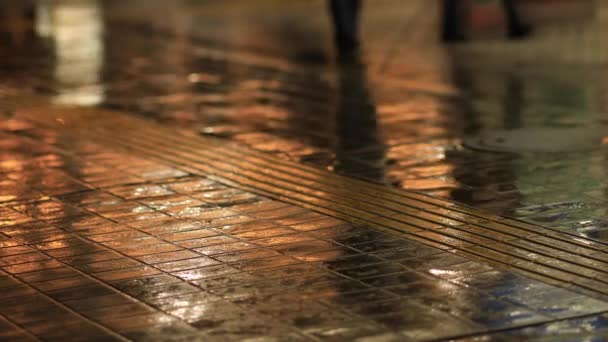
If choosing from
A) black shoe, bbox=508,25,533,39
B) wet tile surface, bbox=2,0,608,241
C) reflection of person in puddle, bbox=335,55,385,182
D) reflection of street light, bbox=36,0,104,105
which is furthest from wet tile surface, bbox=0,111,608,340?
black shoe, bbox=508,25,533,39

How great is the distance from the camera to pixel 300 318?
19.9 ft

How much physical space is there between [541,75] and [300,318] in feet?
34.0


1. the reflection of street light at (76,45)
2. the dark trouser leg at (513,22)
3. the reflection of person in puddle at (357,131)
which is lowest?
the reflection of street light at (76,45)

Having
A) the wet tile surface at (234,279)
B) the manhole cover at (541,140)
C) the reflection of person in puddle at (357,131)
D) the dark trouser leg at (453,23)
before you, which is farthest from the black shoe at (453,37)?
the wet tile surface at (234,279)

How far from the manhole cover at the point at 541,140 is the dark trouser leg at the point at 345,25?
25.9 feet

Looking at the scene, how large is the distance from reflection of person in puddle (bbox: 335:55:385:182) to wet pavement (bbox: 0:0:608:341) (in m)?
0.04

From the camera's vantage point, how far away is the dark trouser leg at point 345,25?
19375 millimetres

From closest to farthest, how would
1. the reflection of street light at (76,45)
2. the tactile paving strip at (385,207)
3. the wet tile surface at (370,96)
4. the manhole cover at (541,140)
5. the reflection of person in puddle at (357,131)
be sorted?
the tactile paving strip at (385,207) < the wet tile surface at (370,96) < the reflection of person in puddle at (357,131) < the manhole cover at (541,140) < the reflection of street light at (76,45)

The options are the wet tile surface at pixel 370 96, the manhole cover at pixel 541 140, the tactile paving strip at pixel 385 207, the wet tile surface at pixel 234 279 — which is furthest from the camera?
the manhole cover at pixel 541 140

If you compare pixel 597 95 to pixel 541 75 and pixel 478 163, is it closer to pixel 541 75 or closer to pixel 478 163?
pixel 541 75

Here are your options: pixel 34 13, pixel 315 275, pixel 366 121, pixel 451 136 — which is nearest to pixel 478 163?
pixel 451 136

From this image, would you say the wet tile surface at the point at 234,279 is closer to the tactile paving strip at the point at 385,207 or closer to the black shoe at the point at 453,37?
the tactile paving strip at the point at 385,207

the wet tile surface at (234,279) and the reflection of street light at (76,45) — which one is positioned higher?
the wet tile surface at (234,279)

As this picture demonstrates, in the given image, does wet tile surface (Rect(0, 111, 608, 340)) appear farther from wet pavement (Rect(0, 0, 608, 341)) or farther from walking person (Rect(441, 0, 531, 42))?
walking person (Rect(441, 0, 531, 42))
